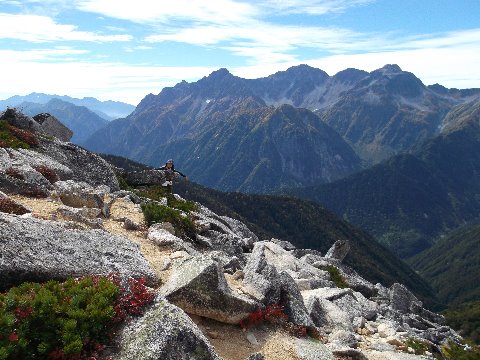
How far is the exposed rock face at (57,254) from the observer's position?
12023mm

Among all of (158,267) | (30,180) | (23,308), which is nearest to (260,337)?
(158,267)

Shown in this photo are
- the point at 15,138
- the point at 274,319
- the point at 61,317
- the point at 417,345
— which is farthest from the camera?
the point at 15,138

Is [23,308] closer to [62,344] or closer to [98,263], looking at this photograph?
[62,344]

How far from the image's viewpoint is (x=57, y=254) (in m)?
13.4

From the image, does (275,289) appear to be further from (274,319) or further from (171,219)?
(171,219)

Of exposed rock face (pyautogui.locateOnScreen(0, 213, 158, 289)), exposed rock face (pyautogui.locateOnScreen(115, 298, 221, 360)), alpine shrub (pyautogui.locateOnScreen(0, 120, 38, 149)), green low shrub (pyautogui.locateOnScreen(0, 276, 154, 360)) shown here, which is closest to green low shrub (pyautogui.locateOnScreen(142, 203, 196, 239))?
exposed rock face (pyautogui.locateOnScreen(0, 213, 158, 289))

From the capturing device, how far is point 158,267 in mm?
17219

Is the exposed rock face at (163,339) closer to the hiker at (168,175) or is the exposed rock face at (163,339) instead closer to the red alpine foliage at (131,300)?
the red alpine foliage at (131,300)

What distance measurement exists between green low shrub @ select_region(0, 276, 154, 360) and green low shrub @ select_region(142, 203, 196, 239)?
42.7ft

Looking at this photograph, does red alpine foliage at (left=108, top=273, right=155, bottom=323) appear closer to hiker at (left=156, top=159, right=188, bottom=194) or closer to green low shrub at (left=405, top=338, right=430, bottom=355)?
→ green low shrub at (left=405, top=338, right=430, bottom=355)

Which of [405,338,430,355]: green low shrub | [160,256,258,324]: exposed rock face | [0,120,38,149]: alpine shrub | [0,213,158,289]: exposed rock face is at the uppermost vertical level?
[0,120,38,149]: alpine shrub

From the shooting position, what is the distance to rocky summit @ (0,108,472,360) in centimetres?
1160

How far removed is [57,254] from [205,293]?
498 centimetres

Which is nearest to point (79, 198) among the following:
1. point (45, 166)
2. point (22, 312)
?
point (45, 166)
